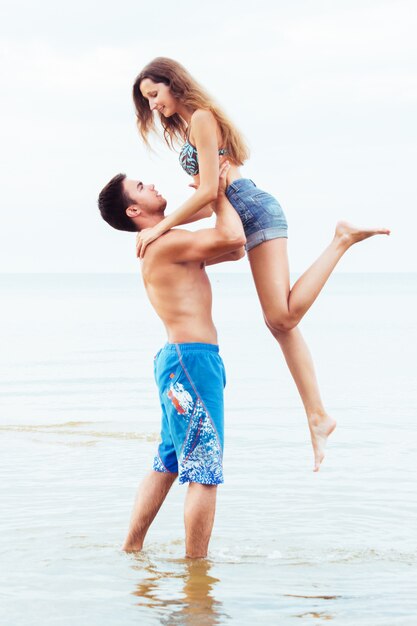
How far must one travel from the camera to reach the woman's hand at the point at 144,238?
196 inches

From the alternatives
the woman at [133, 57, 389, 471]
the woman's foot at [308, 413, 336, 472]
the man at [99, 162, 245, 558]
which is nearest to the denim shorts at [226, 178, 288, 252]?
the woman at [133, 57, 389, 471]

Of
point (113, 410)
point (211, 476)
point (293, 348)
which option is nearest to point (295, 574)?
point (211, 476)

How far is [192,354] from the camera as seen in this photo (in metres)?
4.95

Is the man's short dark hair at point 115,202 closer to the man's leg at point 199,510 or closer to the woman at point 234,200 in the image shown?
the woman at point 234,200

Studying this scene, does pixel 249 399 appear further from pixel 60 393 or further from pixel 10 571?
pixel 10 571

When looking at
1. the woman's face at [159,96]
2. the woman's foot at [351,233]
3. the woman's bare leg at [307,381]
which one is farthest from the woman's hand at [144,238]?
the woman's foot at [351,233]

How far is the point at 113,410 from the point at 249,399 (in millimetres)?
1888

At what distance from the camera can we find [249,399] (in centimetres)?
1285

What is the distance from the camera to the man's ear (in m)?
5.17

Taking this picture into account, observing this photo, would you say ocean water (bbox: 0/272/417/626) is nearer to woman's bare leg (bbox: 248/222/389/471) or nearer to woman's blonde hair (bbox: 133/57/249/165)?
woman's bare leg (bbox: 248/222/389/471)

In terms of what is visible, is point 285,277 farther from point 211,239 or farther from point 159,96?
point 159,96

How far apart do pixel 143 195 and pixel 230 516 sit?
242 cm

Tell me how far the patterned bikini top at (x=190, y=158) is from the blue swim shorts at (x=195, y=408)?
3.09 feet

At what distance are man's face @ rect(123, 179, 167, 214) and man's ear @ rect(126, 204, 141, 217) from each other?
0.02 metres
